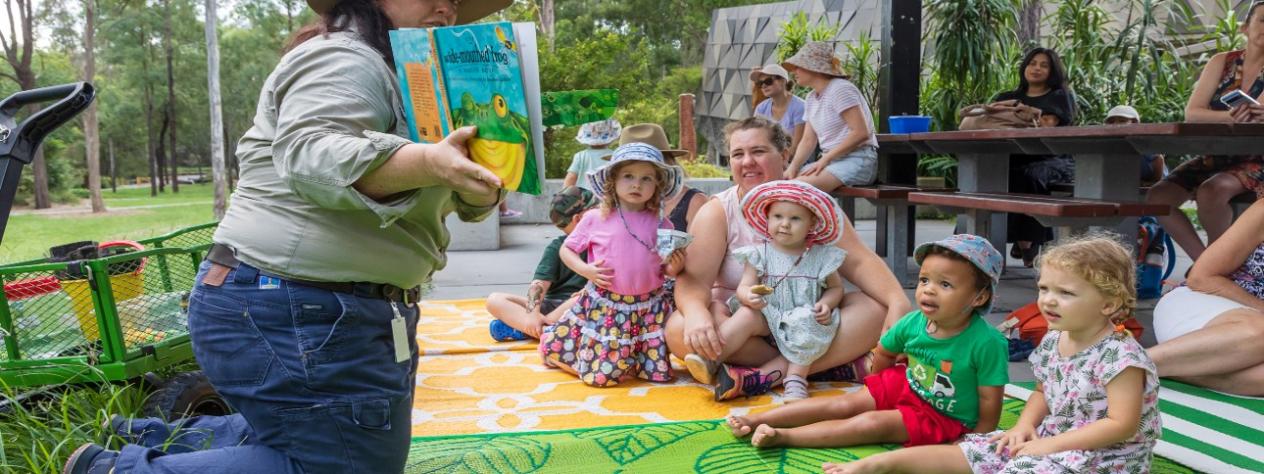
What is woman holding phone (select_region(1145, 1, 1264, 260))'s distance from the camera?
15.5 ft

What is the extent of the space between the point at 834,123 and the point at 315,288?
460 cm

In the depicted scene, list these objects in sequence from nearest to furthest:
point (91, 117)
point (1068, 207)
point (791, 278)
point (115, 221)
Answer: point (791, 278), point (1068, 207), point (115, 221), point (91, 117)

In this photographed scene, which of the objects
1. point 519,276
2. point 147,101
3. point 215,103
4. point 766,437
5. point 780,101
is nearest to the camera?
point 766,437

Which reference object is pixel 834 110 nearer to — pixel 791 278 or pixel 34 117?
pixel 791 278

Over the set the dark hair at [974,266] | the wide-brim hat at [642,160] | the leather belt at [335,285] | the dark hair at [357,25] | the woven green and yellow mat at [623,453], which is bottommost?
the woven green and yellow mat at [623,453]

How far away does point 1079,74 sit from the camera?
373 inches

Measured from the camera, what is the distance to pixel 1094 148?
14.3 ft

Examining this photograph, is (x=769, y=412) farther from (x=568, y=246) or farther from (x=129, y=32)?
Answer: (x=129, y=32)

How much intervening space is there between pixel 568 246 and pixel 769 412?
1.38 m

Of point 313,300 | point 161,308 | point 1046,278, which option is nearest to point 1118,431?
point 1046,278

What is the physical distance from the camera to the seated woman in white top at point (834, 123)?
5.77m

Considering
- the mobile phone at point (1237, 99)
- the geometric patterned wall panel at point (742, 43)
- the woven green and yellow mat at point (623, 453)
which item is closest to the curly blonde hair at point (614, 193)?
the woven green and yellow mat at point (623, 453)

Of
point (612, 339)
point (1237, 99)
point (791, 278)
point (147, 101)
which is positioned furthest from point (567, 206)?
point (147, 101)

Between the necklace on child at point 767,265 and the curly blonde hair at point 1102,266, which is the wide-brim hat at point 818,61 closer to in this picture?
the necklace on child at point 767,265
